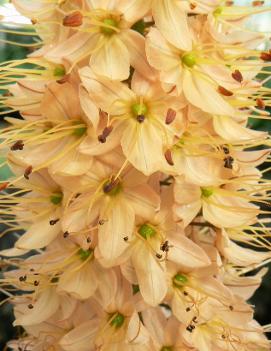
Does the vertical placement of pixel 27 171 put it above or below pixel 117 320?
above

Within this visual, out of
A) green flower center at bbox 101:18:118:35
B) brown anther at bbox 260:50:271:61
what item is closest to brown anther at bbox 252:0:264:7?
brown anther at bbox 260:50:271:61

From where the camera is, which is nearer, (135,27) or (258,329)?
(135,27)

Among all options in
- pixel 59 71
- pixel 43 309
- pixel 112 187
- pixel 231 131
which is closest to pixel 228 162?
pixel 231 131

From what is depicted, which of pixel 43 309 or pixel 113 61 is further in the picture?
pixel 43 309

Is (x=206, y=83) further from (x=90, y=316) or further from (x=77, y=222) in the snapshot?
A: (x=90, y=316)

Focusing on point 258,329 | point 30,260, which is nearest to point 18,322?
point 30,260

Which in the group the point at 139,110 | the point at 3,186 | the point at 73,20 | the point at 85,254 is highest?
the point at 73,20

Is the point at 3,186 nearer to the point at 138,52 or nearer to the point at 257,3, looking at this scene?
the point at 138,52
